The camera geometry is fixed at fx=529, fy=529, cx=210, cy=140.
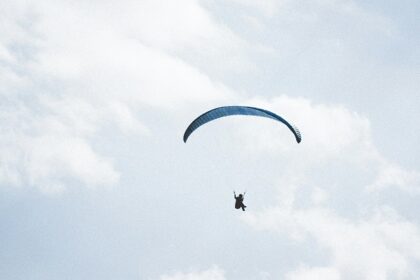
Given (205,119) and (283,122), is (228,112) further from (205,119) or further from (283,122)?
(283,122)

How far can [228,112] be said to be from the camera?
33.7 metres

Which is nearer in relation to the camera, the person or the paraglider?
the paraglider

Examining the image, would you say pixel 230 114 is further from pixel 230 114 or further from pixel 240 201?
pixel 240 201

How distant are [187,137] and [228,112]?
3060 millimetres

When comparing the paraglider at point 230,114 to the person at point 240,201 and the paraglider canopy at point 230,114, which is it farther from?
the person at point 240,201

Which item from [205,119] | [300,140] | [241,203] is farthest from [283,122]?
[241,203]

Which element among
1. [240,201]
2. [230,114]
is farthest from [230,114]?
[240,201]

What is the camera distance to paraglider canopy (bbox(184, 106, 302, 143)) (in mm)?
33250

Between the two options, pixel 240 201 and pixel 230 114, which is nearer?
Result: pixel 230 114

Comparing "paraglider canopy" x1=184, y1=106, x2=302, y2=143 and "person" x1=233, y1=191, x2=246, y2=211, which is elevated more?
"paraglider canopy" x1=184, y1=106, x2=302, y2=143

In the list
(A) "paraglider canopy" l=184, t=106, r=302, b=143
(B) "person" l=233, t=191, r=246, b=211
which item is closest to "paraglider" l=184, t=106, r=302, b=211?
(A) "paraglider canopy" l=184, t=106, r=302, b=143

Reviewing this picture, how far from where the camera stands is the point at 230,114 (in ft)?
111

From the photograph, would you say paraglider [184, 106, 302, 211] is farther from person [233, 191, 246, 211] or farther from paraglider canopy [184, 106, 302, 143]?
person [233, 191, 246, 211]

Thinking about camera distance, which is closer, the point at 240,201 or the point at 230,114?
the point at 230,114
